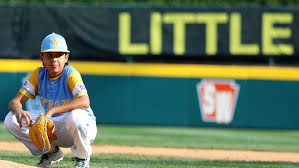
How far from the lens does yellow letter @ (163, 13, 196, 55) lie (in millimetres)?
11750

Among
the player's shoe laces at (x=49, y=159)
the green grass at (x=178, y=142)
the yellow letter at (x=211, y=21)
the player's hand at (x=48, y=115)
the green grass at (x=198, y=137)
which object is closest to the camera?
the player's hand at (x=48, y=115)

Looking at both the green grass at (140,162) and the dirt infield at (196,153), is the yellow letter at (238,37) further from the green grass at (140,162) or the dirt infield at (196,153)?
the green grass at (140,162)

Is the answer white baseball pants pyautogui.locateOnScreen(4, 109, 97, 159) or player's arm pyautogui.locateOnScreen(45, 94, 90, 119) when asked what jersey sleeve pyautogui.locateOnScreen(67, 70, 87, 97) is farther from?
white baseball pants pyautogui.locateOnScreen(4, 109, 97, 159)

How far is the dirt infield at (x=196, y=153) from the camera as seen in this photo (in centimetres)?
716

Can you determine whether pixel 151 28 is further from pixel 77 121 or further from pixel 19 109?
pixel 77 121

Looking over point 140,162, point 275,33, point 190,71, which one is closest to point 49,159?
point 140,162

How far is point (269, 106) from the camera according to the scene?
11609 millimetres

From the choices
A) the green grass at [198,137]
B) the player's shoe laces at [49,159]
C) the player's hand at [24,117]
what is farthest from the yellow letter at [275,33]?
the player's hand at [24,117]

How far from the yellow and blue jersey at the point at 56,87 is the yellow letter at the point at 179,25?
22.9ft

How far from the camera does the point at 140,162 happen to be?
6090 millimetres

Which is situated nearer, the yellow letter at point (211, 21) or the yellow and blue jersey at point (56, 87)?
the yellow and blue jersey at point (56, 87)

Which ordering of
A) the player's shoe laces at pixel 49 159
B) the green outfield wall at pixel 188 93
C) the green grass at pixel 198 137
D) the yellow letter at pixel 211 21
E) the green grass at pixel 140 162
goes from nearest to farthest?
the player's shoe laces at pixel 49 159 → the green grass at pixel 140 162 → the green grass at pixel 198 137 → the green outfield wall at pixel 188 93 → the yellow letter at pixel 211 21

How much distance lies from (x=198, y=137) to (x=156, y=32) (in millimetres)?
2686

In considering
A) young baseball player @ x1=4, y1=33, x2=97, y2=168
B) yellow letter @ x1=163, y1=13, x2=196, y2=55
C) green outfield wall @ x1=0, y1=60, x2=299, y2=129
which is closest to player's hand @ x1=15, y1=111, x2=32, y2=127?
young baseball player @ x1=4, y1=33, x2=97, y2=168
